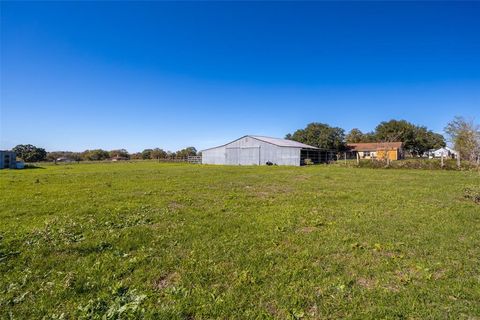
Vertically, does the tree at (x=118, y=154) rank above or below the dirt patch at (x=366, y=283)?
above

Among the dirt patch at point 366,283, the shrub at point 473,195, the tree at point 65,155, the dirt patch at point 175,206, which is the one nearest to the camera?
the dirt patch at point 366,283

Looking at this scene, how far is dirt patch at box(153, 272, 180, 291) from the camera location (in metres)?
3.85

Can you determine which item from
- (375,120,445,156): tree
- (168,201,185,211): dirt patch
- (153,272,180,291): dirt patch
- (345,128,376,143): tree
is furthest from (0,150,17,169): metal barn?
(345,128,376,143): tree

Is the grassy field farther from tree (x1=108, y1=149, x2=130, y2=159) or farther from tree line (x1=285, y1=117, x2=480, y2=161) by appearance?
tree (x1=108, y1=149, x2=130, y2=159)

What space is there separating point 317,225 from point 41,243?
602 centimetres

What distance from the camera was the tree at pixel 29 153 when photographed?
6875 cm

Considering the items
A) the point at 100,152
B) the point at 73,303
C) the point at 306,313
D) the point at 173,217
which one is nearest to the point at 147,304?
the point at 73,303

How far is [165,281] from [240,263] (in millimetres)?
1233

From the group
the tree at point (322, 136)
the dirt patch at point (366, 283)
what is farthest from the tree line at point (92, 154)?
the dirt patch at point (366, 283)

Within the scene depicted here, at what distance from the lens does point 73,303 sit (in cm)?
337

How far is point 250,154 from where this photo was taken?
4434 centimetres

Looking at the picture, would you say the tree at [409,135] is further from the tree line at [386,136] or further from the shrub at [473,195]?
the shrub at [473,195]

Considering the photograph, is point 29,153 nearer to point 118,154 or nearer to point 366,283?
point 118,154

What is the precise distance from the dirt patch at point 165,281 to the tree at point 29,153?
8185 cm
